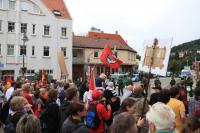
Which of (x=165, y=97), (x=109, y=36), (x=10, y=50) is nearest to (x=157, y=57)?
(x=165, y=97)

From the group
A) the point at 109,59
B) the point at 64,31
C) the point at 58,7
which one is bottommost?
the point at 109,59

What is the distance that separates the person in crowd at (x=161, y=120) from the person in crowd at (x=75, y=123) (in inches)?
62.5

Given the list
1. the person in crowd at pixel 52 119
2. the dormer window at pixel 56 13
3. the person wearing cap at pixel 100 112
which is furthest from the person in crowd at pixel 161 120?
the dormer window at pixel 56 13

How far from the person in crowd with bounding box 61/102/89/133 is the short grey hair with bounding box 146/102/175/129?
5.19ft

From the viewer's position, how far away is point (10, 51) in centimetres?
5203

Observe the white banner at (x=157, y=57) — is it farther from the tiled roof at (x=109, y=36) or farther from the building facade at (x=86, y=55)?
the tiled roof at (x=109, y=36)

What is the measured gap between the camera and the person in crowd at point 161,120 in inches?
173

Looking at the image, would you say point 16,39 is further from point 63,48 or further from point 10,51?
point 63,48

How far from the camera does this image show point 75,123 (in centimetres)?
608

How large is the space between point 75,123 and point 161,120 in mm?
2008

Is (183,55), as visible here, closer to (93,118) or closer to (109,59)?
(109,59)

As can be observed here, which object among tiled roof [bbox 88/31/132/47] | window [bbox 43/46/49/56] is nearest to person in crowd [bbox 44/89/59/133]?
window [bbox 43/46/49/56]

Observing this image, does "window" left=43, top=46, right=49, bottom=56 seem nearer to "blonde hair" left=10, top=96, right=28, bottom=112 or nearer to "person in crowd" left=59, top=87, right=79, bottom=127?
"person in crowd" left=59, top=87, right=79, bottom=127

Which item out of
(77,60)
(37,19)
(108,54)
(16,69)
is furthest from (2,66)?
(108,54)
